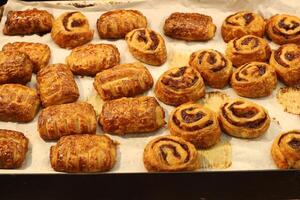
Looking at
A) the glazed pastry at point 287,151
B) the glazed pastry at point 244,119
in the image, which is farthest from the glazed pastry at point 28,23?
the glazed pastry at point 287,151

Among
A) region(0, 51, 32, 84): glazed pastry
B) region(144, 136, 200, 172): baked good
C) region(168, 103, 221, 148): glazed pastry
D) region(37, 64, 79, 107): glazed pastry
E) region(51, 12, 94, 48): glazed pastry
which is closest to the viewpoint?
region(144, 136, 200, 172): baked good

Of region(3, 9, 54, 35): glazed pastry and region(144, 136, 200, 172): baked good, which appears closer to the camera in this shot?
region(144, 136, 200, 172): baked good

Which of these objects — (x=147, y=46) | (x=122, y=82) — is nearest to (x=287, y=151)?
(x=122, y=82)

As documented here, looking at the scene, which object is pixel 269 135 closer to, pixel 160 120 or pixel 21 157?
pixel 160 120

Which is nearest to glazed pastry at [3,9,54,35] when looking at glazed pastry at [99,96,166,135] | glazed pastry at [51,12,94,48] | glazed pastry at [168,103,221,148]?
glazed pastry at [51,12,94,48]

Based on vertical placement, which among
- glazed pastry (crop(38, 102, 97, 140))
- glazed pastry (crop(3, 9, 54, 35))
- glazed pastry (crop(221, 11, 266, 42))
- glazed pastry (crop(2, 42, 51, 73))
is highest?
glazed pastry (crop(221, 11, 266, 42))

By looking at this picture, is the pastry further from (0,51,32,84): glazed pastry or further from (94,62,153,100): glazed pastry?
(0,51,32,84): glazed pastry
